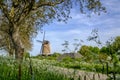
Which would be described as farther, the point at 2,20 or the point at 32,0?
the point at 2,20

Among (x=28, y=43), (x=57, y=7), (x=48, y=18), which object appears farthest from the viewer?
(x=28, y=43)

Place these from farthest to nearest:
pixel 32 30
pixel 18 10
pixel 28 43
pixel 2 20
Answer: pixel 28 43 → pixel 2 20 → pixel 32 30 → pixel 18 10

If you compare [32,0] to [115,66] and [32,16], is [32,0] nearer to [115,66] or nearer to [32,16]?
[32,16]

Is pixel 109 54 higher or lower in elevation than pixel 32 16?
lower

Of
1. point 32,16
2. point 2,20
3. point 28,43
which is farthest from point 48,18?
point 28,43

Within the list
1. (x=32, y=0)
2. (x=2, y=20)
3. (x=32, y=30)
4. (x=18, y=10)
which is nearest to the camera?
(x=32, y=0)

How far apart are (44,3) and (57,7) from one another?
12.5 feet

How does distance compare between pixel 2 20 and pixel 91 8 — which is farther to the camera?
pixel 2 20

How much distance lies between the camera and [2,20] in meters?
51.8

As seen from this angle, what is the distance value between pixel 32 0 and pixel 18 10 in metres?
2.78

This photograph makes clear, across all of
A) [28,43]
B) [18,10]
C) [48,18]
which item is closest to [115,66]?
[18,10]

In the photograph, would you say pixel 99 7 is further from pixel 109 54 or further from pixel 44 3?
pixel 109 54

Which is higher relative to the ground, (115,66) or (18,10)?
(18,10)

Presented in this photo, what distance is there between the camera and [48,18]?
134 feet
